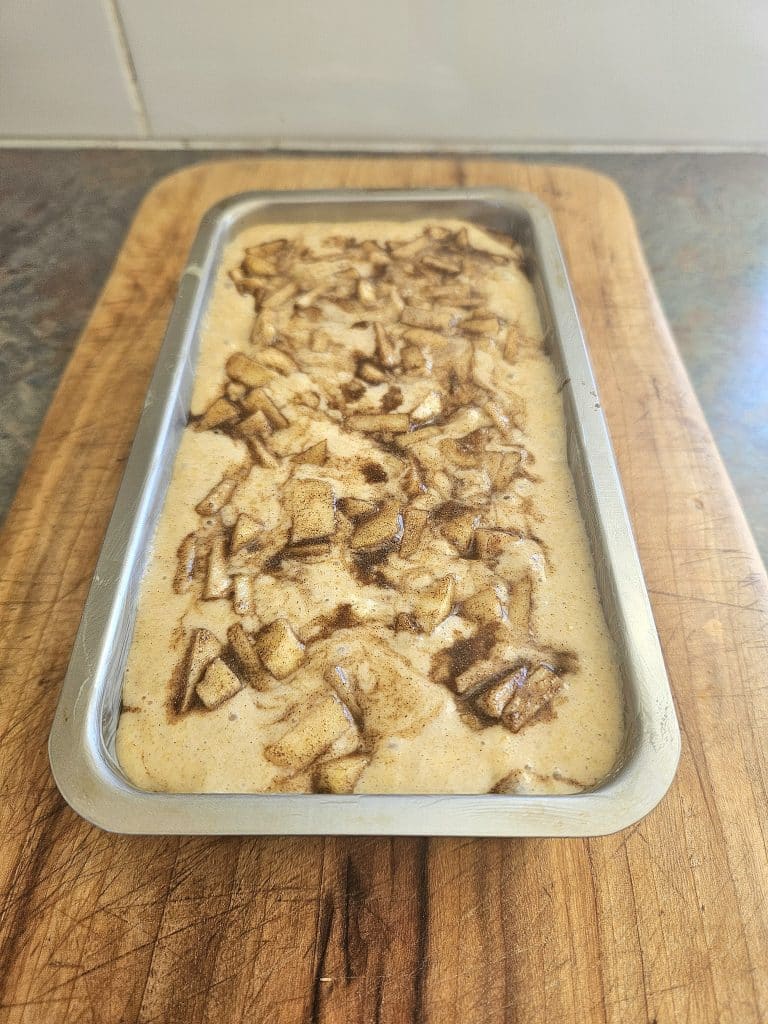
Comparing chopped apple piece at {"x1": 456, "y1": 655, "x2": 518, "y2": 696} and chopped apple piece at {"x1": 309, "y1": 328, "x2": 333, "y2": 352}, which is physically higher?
chopped apple piece at {"x1": 309, "y1": 328, "x2": 333, "y2": 352}

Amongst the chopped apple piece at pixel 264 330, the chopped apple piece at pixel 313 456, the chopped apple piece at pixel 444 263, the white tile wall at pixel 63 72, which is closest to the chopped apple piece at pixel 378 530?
the chopped apple piece at pixel 313 456

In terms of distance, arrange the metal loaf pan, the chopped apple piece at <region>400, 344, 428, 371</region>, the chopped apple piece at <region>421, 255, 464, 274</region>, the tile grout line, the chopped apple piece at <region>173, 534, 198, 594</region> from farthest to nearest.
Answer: the tile grout line < the chopped apple piece at <region>421, 255, 464, 274</region> < the chopped apple piece at <region>400, 344, 428, 371</region> < the chopped apple piece at <region>173, 534, 198, 594</region> < the metal loaf pan

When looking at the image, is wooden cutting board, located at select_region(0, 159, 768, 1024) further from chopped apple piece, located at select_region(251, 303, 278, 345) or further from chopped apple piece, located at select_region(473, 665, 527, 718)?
chopped apple piece, located at select_region(251, 303, 278, 345)

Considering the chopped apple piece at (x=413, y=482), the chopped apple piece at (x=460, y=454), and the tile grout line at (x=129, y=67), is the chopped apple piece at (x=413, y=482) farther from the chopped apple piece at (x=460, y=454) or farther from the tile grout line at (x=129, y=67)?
the tile grout line at (x=129, y=67)

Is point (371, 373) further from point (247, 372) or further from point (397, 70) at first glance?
point (397, 70)

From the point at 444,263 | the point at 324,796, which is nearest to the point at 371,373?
the point at 444,263

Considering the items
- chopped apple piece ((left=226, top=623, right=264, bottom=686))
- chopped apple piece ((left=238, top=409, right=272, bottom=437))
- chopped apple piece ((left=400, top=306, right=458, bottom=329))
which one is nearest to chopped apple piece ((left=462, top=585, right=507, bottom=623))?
chopped apple piece ((left=226, top=623, right=264, bottom=686))
